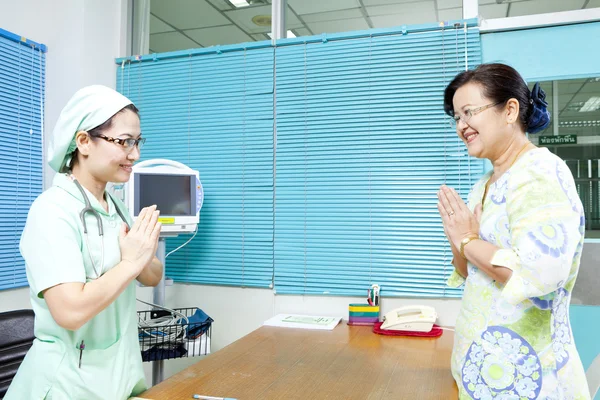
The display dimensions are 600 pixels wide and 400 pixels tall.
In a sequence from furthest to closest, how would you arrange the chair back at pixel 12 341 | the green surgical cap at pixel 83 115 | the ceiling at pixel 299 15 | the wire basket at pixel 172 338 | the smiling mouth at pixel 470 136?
the ceiling at pixel 299 15
the wire basket at pixel 172 338
the chair back at pixel 12 341
the smiling mouth at pixel 470 136
the green surgical cap at pixel 83 115

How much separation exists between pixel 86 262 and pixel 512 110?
4.07 feet

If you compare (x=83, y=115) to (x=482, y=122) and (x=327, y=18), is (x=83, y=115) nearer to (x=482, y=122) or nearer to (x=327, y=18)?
(x=482, y=122)

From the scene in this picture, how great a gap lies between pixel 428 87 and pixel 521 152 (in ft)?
4.21

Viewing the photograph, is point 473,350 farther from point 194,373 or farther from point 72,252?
point 72,252

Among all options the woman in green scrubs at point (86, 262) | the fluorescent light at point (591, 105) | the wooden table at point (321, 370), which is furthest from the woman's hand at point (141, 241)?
the fluorescent light at point (591, 105)

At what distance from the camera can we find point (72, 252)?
3.86 feet

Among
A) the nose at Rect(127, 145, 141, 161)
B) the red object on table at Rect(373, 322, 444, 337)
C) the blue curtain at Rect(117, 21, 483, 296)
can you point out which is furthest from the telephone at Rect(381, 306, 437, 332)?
the nose at Rect(127, 145, 141, 161)

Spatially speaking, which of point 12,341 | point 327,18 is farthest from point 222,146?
point 12,341

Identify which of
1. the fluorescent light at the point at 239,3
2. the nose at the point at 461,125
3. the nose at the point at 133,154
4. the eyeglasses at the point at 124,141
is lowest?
the nose at the point at 133,154

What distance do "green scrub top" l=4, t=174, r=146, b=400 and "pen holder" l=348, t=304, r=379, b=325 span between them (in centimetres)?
133

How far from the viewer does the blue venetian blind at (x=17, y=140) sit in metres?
2.67

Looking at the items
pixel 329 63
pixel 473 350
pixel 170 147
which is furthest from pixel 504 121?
pixel 170 147

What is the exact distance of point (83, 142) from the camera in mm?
1288

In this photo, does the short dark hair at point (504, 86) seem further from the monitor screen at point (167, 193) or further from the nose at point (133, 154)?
the monitor screen at point (167, 193)
